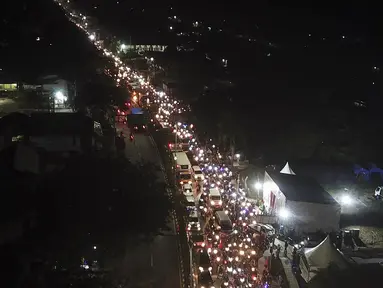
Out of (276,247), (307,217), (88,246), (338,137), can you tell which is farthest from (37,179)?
(338,137)

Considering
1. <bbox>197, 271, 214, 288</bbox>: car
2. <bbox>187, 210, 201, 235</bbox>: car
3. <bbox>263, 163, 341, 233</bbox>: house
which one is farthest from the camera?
Answer: <bbox>263, 163, 341, 233</bbox>: house

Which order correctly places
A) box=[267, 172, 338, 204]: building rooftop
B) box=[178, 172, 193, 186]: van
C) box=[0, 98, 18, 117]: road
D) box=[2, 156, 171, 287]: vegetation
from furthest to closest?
box=[178, 172, 193, 186]: van < box=[0, 98, 18, 117]: road < box=[267, 172, 338, 204]: building rooftop < box=[2, 156, 171, 287]: vegetation

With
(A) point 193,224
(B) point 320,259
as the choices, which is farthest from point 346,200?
(A) point 193,224

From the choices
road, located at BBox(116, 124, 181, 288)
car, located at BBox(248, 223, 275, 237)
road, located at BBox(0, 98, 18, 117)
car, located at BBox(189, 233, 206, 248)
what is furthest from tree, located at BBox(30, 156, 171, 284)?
road, located at BBox(0, 98, 18, 117)

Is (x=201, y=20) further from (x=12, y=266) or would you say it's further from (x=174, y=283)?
(x=12, y=266)

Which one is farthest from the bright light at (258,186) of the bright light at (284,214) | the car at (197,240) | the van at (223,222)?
the car at (197,240)

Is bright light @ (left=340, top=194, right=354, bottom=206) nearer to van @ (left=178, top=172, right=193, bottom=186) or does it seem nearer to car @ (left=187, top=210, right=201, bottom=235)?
van @ (left=178, top=172, right=193, bottom=186)

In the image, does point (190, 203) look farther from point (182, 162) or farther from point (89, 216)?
point (89, 216)
